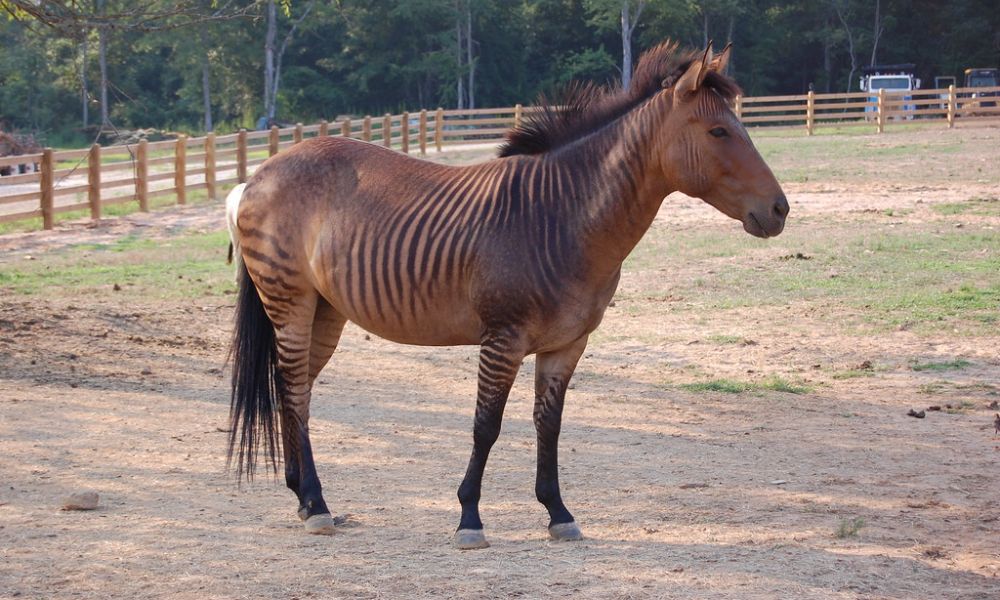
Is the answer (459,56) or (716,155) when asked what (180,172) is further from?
(459,56)

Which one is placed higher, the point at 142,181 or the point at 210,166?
the point at 210,166

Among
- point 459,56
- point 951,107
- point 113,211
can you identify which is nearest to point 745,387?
point 113,211

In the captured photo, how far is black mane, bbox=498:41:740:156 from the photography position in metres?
4.88

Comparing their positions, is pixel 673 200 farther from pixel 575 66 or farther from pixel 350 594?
pixel 575 66

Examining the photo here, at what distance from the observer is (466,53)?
51.2m

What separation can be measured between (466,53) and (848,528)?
48202 mm

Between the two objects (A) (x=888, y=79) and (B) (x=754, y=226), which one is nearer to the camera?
(B) (x=754, y=226)

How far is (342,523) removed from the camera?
16.6ft

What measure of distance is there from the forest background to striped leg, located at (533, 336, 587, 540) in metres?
43.4

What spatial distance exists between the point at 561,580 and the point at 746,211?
5.72 ft

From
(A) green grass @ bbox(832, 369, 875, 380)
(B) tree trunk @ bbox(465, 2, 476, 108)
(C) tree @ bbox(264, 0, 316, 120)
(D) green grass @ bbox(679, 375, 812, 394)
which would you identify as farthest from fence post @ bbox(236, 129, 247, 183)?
(B) tree trunk @ bbox(465, 2, 476, 108)

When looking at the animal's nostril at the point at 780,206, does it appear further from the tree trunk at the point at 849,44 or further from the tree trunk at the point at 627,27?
the tree trunk at the point at 849,44

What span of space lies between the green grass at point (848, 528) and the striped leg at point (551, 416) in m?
1.16

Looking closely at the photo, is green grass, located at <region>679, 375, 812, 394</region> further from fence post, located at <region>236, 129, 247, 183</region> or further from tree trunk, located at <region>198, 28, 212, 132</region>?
tree trunk, located at <region>198, 28, 212, 132</region>
